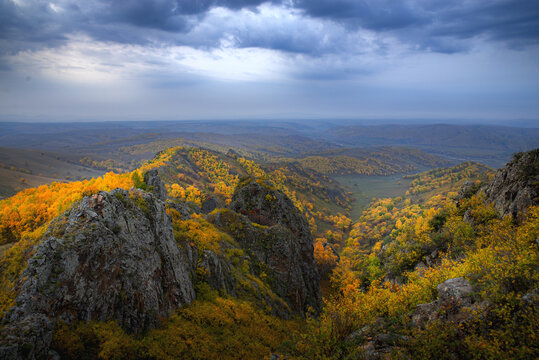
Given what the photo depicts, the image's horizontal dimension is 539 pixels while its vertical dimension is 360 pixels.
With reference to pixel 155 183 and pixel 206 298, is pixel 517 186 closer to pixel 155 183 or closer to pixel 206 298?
pixel 206 298

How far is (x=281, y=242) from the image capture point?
38.1m

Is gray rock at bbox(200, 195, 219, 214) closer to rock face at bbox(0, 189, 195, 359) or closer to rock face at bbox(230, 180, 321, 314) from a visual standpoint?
rock face at bbox(230, 180, 321, 314)

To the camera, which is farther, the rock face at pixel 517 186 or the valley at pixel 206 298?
the rock face at pixel 517 186

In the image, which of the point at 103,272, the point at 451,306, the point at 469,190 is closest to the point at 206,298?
the point at 103,272

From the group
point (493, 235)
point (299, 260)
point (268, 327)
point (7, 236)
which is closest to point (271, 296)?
point (268, 327)

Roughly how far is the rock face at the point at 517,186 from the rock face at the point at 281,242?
30900mm

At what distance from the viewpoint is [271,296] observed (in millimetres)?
31672

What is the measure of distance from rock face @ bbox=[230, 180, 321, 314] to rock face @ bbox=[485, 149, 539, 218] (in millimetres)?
30900

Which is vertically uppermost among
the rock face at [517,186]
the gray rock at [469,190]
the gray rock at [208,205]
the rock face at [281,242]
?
the rock face at [517,186]

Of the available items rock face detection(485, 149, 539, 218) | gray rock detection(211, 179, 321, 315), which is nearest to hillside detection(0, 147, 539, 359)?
rock face detection(485, 149, 539, 218)

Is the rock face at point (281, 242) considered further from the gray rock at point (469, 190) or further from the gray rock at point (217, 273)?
the gray rock at point (469, 190)

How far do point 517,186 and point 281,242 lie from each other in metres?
35.0

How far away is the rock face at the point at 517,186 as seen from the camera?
30500 millimetres

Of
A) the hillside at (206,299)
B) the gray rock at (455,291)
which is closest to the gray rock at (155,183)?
the hillside at (206,299)
